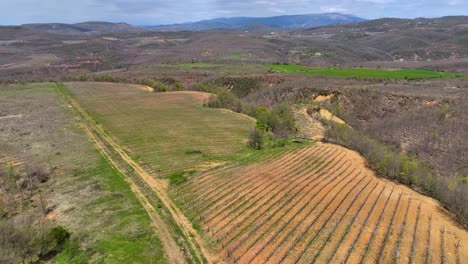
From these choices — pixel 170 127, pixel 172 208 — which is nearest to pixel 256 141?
pixel 170 127

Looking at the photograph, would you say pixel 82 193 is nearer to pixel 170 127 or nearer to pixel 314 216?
pixel 314 216

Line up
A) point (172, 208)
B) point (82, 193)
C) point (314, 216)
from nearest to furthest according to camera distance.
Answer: point (314, 216), point (172, 208), point (82, 193)

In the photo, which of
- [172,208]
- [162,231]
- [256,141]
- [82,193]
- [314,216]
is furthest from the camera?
[256,141]

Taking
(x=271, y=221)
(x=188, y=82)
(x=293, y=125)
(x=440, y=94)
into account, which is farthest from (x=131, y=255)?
(x=188, y=82)

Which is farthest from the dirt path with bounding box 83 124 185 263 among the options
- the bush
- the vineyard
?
the bush

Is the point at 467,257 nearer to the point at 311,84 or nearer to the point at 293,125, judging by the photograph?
the point at 293,125

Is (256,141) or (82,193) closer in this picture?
(82,193)

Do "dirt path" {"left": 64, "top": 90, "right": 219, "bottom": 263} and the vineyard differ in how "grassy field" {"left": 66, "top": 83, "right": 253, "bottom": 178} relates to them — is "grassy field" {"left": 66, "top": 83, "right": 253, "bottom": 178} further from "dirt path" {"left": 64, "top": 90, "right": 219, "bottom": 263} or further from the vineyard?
the vineyard

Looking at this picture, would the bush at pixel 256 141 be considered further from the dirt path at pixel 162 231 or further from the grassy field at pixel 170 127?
the dirt path at pixel 162 231
